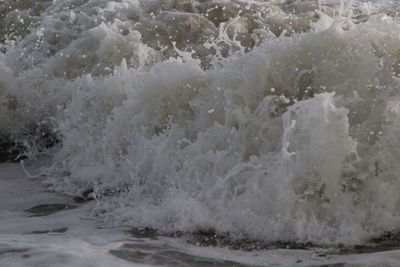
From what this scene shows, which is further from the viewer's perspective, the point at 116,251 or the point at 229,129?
the point at 229,129

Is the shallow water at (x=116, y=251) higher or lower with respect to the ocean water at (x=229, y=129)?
lower

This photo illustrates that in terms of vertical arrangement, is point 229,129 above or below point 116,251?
above

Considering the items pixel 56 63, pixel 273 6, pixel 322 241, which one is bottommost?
pixel 322 241

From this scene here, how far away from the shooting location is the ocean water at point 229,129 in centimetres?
440

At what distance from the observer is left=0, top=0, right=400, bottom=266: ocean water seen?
14.4 ft

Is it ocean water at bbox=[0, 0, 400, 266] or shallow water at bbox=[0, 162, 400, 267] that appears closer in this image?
shallow water at bbox=[0, 162, 400, 267]

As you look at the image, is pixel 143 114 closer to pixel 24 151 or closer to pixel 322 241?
pixel 24 151

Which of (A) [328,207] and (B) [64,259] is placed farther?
(A) [328,207]

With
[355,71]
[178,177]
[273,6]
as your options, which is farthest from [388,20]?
[273,6]

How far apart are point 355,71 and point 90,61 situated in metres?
3.57

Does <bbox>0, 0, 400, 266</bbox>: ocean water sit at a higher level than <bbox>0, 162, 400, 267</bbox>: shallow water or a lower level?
higher

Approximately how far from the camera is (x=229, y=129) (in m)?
5.12

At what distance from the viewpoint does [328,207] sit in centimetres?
440

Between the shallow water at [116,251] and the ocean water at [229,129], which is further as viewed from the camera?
the ocean water at [229,129]
